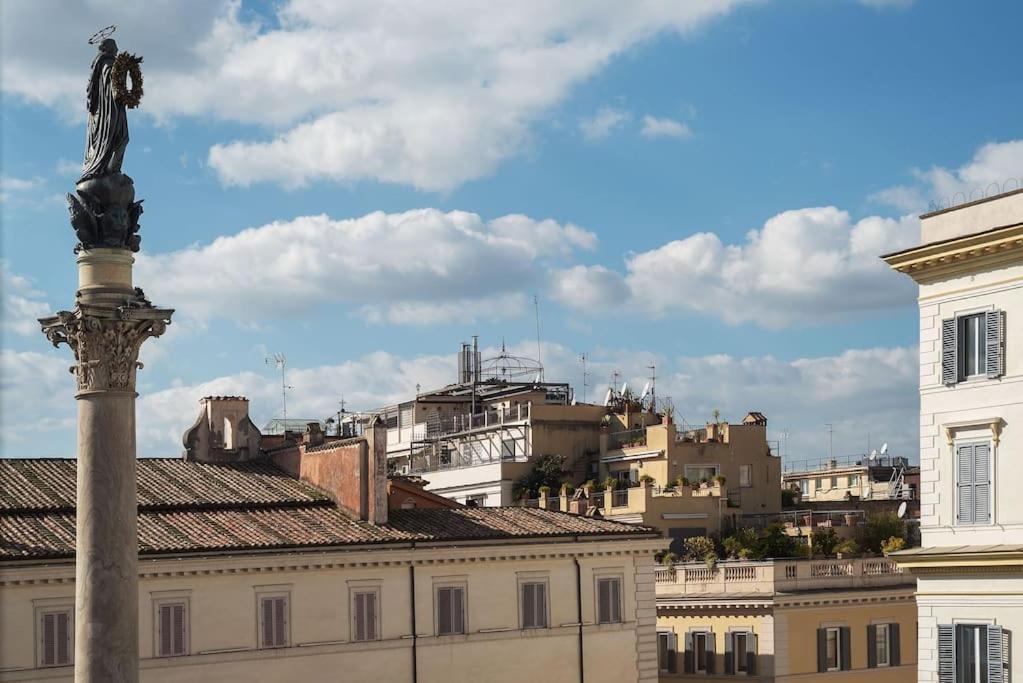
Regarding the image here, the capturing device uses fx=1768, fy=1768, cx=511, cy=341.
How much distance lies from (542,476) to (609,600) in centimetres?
3579

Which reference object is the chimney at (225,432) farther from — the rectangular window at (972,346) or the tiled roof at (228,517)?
the rectangular window at (972,346)

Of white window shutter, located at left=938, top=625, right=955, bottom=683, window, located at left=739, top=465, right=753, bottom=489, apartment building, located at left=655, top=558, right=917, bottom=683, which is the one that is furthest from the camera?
window, located at left=739, top=465, right=753, bottom=489

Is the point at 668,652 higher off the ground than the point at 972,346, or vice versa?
the point at 972,346

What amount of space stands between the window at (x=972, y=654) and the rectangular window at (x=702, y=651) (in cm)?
2485

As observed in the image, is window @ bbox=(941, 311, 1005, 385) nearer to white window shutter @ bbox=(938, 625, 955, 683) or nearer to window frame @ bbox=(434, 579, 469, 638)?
white window shutter @ bbox=(938, 625, 955, 683)

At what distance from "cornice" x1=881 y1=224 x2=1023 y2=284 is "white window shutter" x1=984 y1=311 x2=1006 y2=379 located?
109cm

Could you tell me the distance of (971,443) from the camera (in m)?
35.7

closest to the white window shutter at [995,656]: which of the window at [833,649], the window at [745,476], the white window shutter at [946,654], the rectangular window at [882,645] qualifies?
the white window shutter at [946,654]

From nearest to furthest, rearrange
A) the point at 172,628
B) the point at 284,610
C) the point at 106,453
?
1. the point at 106,453
2. the point at 172,628
3. the point at 284,610

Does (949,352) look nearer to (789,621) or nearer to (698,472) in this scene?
(789,621)

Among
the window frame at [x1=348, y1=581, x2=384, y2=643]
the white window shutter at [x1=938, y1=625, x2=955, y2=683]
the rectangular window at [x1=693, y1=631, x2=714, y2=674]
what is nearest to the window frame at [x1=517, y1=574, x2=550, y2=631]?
the window frame at [x1=348, y1=581, x2=384, y2=643]

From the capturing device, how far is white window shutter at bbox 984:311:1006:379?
3531cm

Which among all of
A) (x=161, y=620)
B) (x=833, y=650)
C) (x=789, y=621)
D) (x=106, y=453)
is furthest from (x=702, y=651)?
(x=106, y=453)

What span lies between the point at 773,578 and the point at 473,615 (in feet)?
44.6
